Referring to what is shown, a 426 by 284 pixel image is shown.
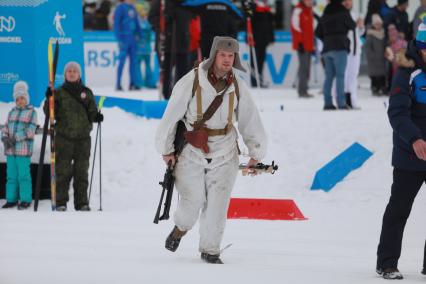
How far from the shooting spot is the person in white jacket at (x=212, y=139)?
8570 mm

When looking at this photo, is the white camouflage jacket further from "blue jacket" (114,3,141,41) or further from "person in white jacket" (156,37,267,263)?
"blue jacket" (114,3,141,41)

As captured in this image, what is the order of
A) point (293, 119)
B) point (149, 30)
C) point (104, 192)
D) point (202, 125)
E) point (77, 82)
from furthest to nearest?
point (149, 30) < point (293, 119) < point (104, 192) < point (77, 82) < point (202, 125)

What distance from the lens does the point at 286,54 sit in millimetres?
23312

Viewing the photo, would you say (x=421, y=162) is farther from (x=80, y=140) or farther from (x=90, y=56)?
(x=90, y=56)

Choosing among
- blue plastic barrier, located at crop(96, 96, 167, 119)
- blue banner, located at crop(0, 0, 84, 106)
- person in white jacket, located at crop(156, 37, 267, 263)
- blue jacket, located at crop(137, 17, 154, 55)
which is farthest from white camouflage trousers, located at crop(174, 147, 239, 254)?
blue jacket, located at crop(137, 17, 154, 55)

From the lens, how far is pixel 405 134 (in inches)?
306

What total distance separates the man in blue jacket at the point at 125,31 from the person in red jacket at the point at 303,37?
9.74 feet

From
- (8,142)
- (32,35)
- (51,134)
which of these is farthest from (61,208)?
(32,35)

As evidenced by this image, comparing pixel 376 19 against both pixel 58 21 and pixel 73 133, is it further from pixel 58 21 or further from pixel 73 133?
pixel 73 133

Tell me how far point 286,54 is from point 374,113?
266 inches

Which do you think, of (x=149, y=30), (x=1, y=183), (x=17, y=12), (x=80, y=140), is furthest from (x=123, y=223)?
(x=149, y=30)

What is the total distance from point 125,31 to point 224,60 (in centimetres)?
1284

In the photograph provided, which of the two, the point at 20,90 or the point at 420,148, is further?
the point at 20,90

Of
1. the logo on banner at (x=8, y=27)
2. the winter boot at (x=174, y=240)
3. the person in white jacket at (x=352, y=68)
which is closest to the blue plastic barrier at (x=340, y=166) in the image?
the person in white jacket at (x=352, y=68)
